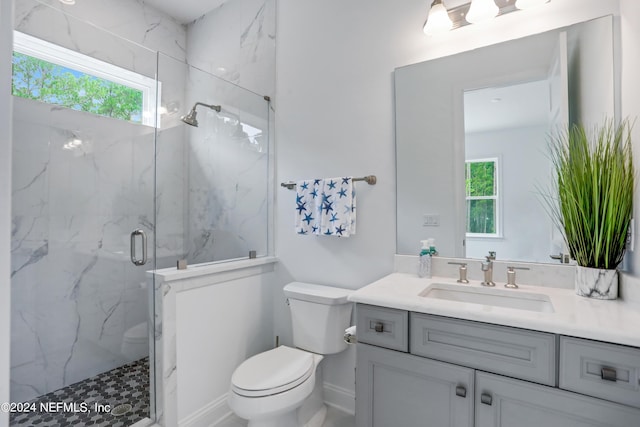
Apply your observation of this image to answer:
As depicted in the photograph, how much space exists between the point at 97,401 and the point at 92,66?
226cm

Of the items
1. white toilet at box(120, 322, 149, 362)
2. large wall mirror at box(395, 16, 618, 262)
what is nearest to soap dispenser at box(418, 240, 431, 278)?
large wall mirror at box(395, 16, 618, 262)

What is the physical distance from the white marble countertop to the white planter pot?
0.10 ft

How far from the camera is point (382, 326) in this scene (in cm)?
125

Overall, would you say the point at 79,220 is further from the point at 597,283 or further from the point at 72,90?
the point at 597,283

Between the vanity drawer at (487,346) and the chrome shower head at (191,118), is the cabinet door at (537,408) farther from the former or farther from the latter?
the chrome shower head at (191,118)

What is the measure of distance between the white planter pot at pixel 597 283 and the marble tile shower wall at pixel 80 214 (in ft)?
6.72

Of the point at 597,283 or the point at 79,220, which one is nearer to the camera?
the point at 597,283

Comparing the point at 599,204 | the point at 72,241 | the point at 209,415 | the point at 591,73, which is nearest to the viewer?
the point at 599,204

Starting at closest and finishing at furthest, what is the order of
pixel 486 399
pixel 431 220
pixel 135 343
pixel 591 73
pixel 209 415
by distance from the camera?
pixel 486 399, pixel 591 73, pixel 431 220, pixel 209 415, pixel 135 343

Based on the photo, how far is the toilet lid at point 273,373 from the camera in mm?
1456

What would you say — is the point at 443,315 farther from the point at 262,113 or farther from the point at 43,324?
the point at 43,324

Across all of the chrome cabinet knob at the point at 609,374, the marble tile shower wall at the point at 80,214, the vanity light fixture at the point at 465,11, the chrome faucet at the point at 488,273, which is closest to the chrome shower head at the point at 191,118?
the marble tile shower wall at the point at 80,214

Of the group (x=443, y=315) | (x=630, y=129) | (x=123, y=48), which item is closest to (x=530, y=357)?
(x=443, y=315)

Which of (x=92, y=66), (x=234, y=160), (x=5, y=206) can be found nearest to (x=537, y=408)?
(x=5, y=206)
